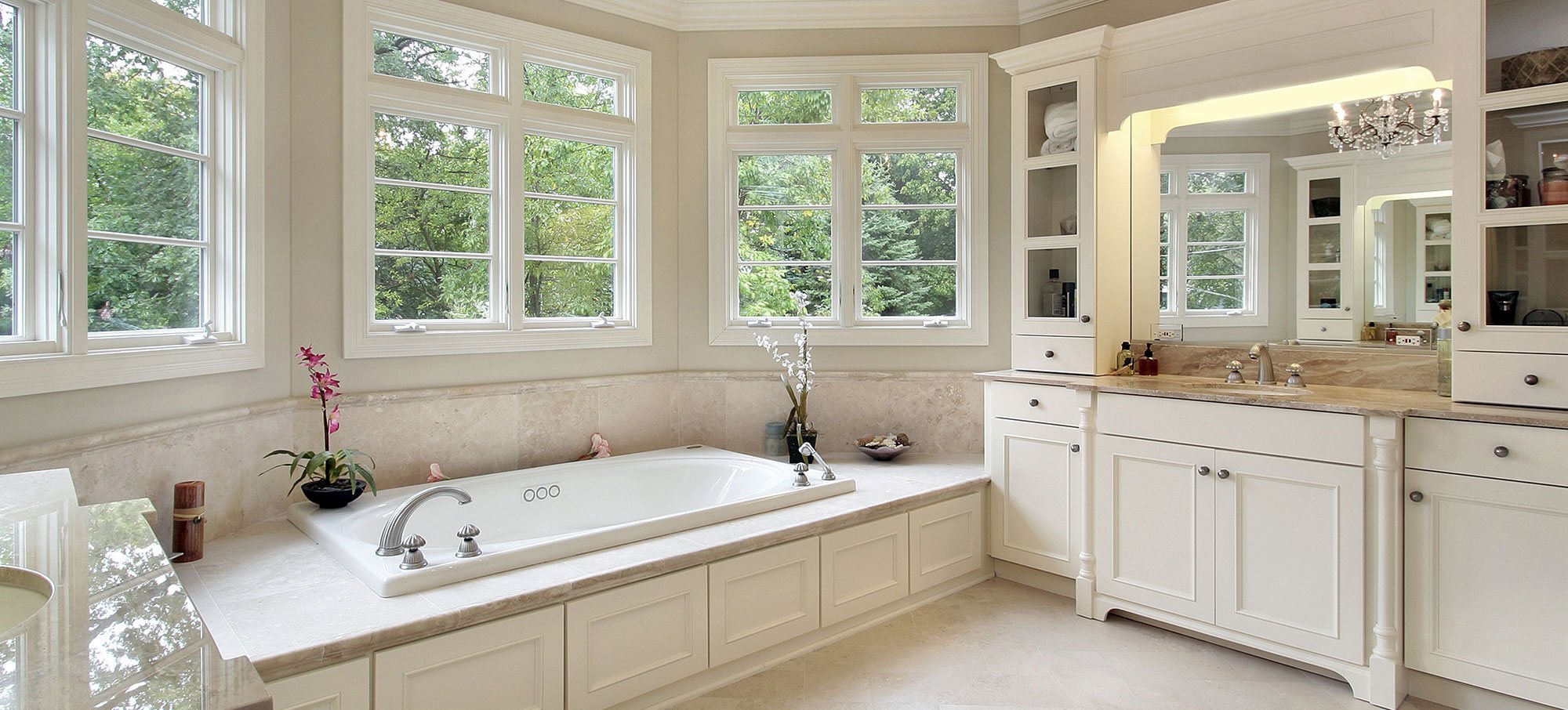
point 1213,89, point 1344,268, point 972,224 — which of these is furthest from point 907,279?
point 1344,268

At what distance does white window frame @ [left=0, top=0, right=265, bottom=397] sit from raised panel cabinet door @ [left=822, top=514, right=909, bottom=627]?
7.07 feet

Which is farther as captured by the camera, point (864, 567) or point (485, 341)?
point (485, 341)

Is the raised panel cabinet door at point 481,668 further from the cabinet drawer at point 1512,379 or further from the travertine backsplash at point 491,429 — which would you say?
the cabinet drawer at point 1512,379

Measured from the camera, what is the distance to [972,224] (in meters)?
4.16

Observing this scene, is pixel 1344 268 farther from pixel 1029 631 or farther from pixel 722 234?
pixel 722 234

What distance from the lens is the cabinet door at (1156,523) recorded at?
2.91 meters

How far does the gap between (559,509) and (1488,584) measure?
Result: 3.11m

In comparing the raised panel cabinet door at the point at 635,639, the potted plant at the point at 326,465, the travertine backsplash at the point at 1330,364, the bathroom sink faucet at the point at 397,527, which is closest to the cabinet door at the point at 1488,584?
the travertine backsplash at the point at 1330,364

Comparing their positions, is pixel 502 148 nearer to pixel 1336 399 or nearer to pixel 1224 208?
pixel 1224 208

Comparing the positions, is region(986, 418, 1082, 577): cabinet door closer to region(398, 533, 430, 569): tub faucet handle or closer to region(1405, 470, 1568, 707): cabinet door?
region(1405, 470, 1568, 707): cabinet door

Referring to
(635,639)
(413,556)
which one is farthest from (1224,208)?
(413,556)

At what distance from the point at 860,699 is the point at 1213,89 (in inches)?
101

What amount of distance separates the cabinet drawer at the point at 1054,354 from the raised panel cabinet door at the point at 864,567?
91cm

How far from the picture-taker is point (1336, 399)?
268cm
